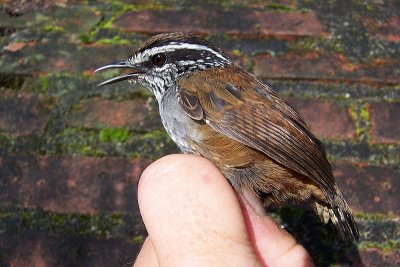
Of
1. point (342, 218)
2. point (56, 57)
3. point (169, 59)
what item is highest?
point (169, 59)

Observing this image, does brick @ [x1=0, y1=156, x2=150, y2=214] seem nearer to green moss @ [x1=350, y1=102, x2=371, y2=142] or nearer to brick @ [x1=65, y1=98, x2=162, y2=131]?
brick @ [x1=65, y1=98, x2=162, y2=131]

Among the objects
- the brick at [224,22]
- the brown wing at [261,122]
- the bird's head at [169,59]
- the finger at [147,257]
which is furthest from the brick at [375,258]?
the brick at [224,22]

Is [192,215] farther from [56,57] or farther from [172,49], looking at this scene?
[56,57]

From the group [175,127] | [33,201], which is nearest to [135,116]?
[175,127]

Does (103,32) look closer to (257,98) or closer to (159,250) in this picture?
(257,98)

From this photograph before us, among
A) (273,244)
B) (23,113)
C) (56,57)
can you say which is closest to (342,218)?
(273,244)

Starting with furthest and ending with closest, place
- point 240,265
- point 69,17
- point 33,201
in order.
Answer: point 69,17 → point 33,201 → point 240,265
